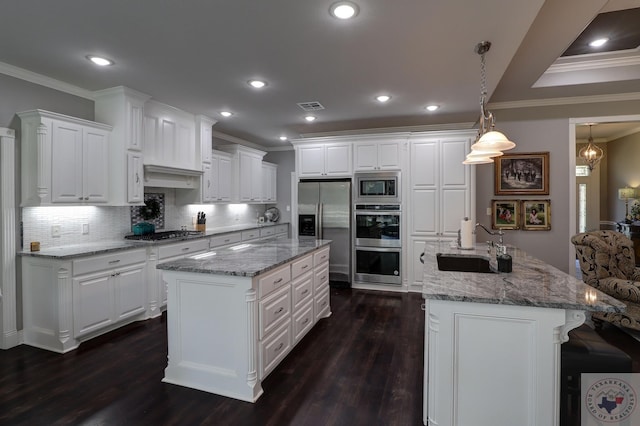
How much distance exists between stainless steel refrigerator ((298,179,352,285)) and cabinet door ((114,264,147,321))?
2.60m

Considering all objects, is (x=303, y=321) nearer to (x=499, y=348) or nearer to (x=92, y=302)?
(x=499, y=348)

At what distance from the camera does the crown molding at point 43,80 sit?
9.71 ft

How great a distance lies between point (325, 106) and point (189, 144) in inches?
80.8

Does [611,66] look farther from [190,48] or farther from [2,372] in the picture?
[2,372]

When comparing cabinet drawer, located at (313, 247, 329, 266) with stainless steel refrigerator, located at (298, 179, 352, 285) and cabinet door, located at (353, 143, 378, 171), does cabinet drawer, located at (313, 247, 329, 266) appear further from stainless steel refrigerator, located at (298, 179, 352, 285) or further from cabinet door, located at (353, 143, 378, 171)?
cabinet door, located at (353, 143, 378, 171)

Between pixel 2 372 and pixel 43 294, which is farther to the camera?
pixel 43 294

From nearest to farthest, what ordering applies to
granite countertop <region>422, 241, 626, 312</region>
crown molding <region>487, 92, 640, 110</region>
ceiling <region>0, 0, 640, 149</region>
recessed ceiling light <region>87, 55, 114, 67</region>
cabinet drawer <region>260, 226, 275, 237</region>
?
1. granite countertop <region>422, 241, 626, 312</region>
2. ceiling <region>0, 0, 640, 149</region>
3. recessed ceiling light <region>87, 55, 114, 67</region>
4. crown molding <region>487, 92, 640, 110</region>
5. cabinet drawer <region>260, 226, 275, 237</region>

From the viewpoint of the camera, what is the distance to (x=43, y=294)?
303 cm

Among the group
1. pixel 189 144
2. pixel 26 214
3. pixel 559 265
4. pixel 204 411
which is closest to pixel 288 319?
pixel 204 411

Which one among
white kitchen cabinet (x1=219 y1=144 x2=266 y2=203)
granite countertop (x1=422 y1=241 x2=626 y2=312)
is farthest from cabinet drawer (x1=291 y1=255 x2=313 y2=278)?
white kitchen cabinet (x1=219 y1=144 x2=266 y2=203)

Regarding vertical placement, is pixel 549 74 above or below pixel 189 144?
above

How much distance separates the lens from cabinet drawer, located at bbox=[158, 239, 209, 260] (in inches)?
153

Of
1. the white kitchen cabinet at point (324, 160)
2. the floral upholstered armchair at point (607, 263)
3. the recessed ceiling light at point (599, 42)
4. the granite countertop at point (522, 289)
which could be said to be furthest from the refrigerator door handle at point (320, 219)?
the recessed ceiling light at point (599, 42)

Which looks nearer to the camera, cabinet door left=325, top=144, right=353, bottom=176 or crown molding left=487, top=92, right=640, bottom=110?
crown molding left=487, top=92, right=640, bottom=110
